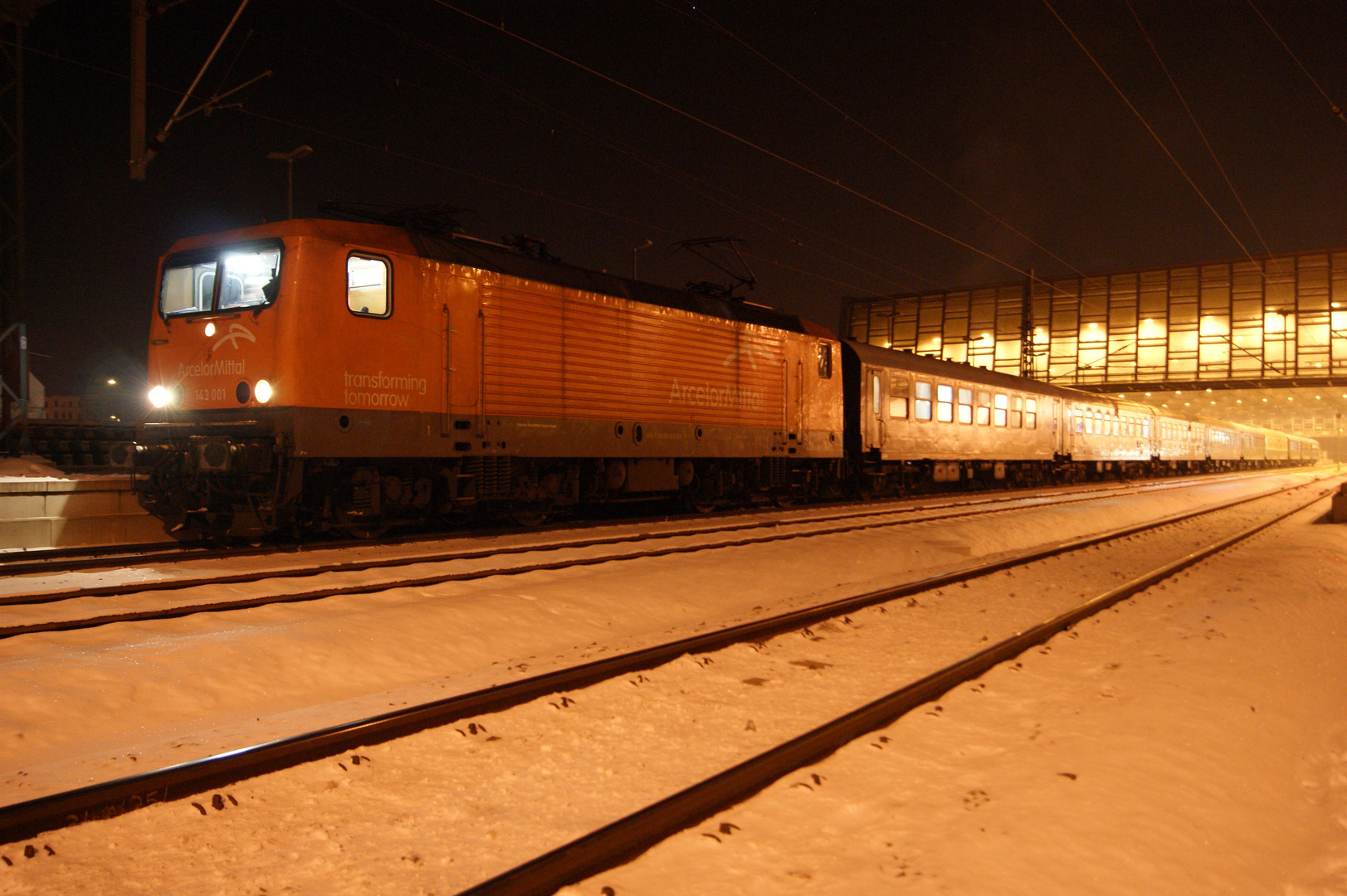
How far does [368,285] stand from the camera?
32.1 ft

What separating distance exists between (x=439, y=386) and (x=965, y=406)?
1647 cm

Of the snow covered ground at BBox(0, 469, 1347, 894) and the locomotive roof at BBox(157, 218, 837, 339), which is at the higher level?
the locomotive roof at BBox(157, 218, 837, 339)

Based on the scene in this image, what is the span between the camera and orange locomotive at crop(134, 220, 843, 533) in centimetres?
925

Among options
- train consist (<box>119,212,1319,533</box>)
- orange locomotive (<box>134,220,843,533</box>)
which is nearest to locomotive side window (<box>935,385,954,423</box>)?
train consist (<box>119,212,1319,533</box>)

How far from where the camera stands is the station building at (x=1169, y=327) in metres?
44.3

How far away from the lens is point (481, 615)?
6707mm

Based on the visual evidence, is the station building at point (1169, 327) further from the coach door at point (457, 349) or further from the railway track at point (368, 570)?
the coach door at point (457, 349)

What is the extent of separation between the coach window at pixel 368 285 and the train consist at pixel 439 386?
0.02 metres

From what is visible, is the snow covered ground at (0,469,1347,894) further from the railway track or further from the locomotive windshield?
the locomotive windshield

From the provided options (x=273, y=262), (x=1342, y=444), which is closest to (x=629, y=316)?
(x=273, y=262)

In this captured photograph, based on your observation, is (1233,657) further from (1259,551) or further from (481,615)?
(1259,551)

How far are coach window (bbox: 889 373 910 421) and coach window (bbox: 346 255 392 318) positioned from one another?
12957 millimetres

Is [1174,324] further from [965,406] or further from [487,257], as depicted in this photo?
[487,257]

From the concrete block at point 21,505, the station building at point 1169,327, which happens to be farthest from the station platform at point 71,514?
the station building at point 1169,327
